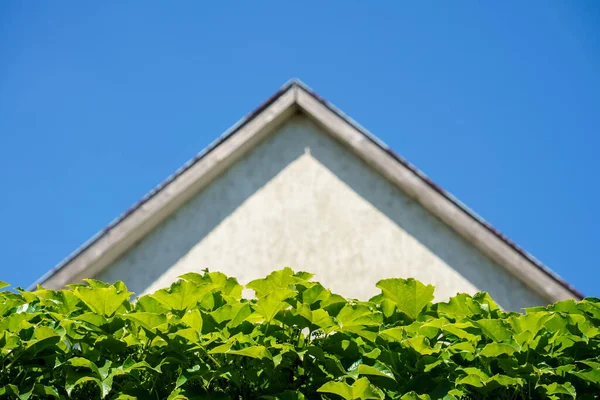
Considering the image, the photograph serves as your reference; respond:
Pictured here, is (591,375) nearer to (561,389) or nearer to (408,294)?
(561,389)

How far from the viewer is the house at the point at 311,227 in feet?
29.0

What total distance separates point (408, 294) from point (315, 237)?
17.3 feet

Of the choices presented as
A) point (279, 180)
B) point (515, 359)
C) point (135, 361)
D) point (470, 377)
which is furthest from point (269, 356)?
point (279, 180)

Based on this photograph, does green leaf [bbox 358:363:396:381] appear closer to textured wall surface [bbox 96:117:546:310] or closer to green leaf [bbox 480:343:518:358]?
green leaf [bbox 480:343:518:358]

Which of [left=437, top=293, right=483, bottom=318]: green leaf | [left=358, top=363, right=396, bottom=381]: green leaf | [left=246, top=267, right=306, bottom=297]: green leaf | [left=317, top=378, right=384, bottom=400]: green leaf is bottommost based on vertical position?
[left=317, top=378, right=384, bottom=400]: green leaf

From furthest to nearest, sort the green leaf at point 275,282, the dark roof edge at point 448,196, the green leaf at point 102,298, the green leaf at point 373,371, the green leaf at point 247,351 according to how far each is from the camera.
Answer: the dark roof edge at point 448,196 → the green leaf at point 275,282 → the green leaf at point 102,298 → the green leaf at point 373,371 → the green leaf at point 247,351

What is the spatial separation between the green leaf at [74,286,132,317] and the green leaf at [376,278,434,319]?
4.68 feet

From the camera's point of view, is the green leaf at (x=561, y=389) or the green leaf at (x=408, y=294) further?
the green leaf at (x=408, y=294)

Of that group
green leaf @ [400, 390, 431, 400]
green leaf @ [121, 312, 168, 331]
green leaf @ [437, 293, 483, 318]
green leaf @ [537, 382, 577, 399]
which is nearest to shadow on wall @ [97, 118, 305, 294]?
green leaf @ [121, 312, 168, 331]

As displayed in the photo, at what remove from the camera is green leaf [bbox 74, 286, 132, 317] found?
3682 mm

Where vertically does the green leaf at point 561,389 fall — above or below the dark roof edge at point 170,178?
below

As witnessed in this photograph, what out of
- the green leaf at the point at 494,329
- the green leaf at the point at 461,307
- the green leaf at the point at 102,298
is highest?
the green leaf at the point at 102,298

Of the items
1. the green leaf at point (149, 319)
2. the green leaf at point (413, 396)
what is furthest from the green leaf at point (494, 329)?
the green leaf at point (149, 319)

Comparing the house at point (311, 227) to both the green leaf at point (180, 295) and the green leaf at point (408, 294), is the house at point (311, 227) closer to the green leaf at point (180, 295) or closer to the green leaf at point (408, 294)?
the green leaf at point (408, 294)
